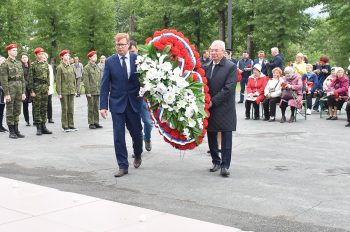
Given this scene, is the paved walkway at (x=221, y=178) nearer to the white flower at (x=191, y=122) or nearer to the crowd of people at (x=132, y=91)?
the crowd of people at (x=132, y=91)

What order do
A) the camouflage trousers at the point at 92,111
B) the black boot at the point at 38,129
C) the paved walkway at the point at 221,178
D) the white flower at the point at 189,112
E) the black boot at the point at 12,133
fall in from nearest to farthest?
the paved walkway at the point at 221,178 → the white flower at the point at 189,112 → the black boot at the point at 12,133 → the black boot at the point at 38,129 → the camouflage trousers at the point at 92,111

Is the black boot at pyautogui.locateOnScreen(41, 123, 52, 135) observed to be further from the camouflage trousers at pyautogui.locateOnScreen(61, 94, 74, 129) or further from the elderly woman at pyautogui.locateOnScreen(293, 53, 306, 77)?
the elderly woman at pyautogui.locateOnScreen(293, 53, 306, 77)

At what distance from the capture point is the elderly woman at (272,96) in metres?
16.2

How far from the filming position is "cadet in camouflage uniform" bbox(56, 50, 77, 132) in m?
14.1

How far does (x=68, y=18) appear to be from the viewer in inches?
2126

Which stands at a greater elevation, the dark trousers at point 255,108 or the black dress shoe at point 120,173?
the dark trousers at point 255,108

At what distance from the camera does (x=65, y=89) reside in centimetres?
1412

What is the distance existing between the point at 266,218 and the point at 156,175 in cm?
280

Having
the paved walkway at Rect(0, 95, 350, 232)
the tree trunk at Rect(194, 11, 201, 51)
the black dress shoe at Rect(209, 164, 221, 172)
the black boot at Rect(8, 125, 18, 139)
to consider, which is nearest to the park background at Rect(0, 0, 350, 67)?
the tree trunk at Rect(194, 11, 201, 51)

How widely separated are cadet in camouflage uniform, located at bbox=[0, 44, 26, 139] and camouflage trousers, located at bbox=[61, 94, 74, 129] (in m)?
1.18

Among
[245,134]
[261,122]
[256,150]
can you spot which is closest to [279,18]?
[261,122]

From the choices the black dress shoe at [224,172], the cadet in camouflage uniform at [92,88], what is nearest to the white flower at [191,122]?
the black dress shoe at [224,172]

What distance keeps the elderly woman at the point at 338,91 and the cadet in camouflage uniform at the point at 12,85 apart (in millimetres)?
9081

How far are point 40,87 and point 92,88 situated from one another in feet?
5.53
